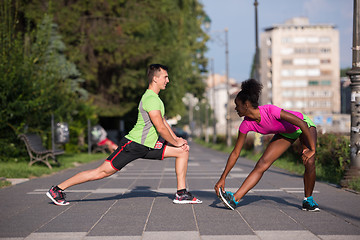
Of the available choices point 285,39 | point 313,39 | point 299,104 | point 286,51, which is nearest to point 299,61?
point 286,51

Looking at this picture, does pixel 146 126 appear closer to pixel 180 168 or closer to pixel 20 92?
pixel 180 168

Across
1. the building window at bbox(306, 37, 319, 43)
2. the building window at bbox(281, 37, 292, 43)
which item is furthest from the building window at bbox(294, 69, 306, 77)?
the building window at bbox(281, 37, 292, 43)

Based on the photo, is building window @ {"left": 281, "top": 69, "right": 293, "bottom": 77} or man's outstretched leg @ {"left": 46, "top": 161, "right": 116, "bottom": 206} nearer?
man's outstretched leg @ {"left": 46, "top": 161, "right": 116, "bottom": 206}

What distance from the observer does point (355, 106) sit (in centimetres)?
971

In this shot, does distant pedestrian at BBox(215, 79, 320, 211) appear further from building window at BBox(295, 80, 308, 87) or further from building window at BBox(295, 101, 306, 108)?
building window at BBox(295, 101, 306, 108)

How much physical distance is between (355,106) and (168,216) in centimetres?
505

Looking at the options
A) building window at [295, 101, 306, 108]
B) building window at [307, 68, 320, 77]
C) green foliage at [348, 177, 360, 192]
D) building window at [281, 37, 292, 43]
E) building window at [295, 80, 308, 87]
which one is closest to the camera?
green foliage at [348, 177, 360, 192]

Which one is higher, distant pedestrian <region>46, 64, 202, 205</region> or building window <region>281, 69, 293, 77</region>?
building window <region>281, 69, 293, 77</region>

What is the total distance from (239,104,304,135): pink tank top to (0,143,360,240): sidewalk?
3.39 ft

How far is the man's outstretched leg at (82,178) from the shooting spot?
6945mm

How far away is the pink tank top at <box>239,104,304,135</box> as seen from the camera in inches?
243

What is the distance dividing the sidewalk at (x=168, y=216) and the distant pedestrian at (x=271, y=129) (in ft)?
1.00

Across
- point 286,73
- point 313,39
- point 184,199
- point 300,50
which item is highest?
point 313,39

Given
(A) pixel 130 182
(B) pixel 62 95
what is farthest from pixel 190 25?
(A) pixel 130 182
